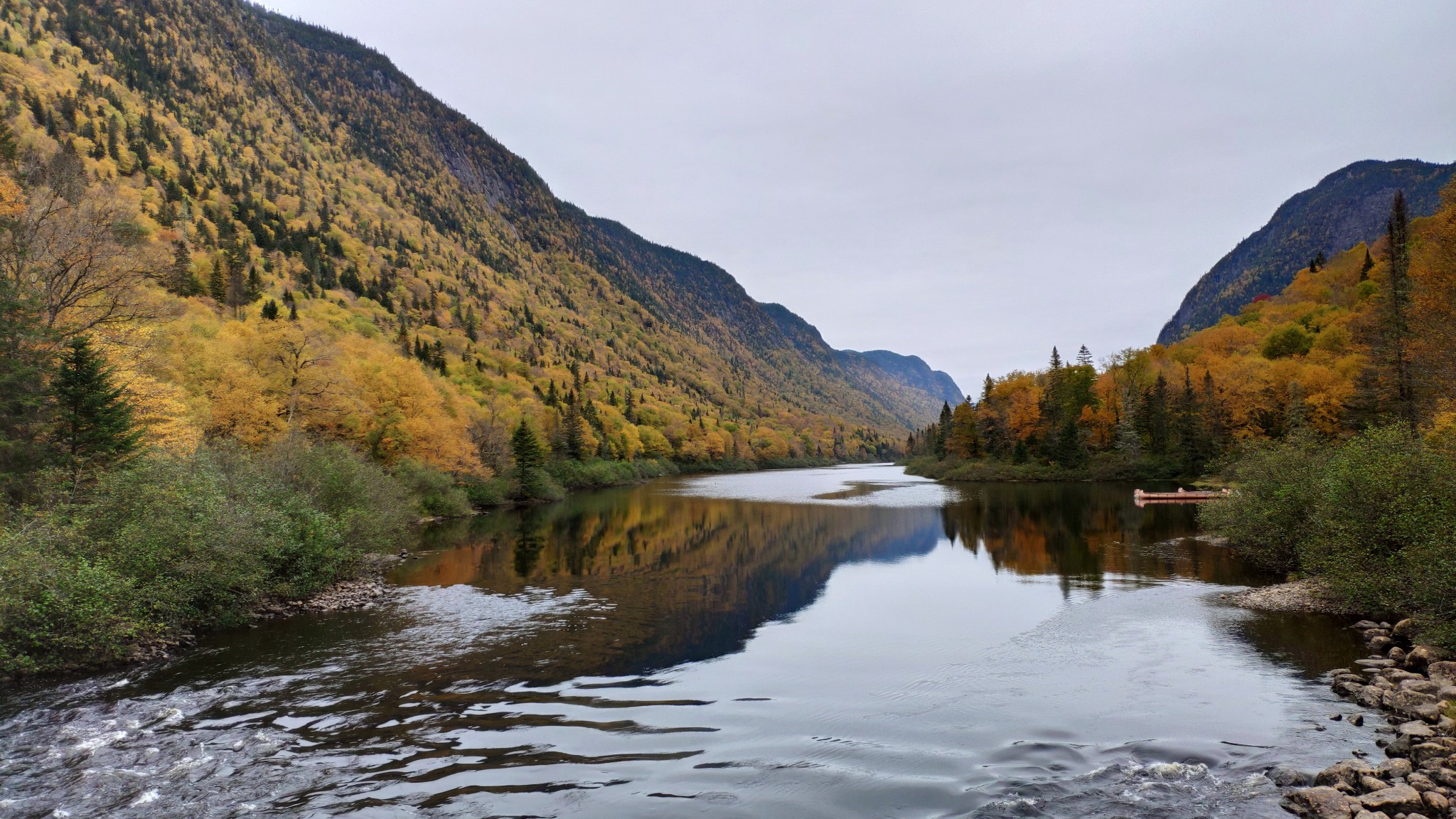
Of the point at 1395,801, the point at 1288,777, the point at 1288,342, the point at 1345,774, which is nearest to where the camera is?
the point at 1395,801

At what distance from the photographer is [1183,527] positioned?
40.7m

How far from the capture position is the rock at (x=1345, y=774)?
9.21 m

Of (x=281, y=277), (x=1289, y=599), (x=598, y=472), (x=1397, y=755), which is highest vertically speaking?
(x=281, y=277)

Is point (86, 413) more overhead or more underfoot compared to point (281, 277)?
more underfoot

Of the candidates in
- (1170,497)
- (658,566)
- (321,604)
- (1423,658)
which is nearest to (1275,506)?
(1423,658)

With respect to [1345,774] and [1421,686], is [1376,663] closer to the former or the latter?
[1421,686]

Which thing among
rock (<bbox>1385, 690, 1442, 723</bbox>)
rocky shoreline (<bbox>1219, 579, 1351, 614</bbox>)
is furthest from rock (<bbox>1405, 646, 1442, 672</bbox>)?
rocky shoreline (<bbox>1219, 579, 1351, 614</bbox>)

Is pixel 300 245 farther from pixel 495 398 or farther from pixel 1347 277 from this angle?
pixel 1347 277

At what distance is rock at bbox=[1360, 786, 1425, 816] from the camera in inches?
324

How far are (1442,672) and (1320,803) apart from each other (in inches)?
283

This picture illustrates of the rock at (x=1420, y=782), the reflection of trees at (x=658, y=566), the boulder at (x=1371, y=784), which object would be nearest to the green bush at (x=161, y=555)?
the reflection of trees at (x=658, y=566)

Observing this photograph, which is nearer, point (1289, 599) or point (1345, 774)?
point (1345, 774)

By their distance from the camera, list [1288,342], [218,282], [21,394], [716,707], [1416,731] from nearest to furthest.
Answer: [1416,731] < [716,707] < [21,394] < [218,282] < [1288,342]

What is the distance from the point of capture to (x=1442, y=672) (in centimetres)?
1288
